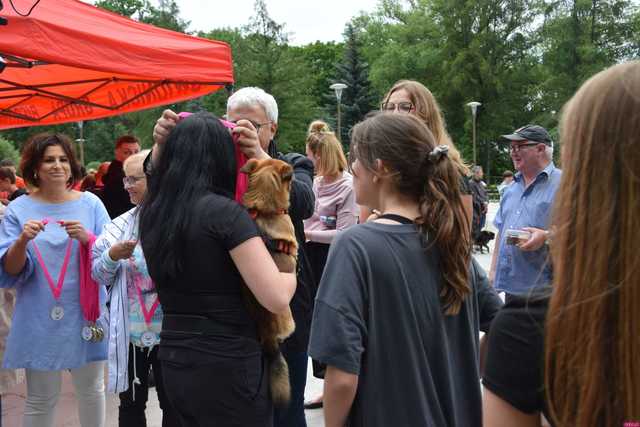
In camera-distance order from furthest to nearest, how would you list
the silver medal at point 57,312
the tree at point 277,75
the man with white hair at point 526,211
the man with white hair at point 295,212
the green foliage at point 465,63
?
the tree at point 277,75 < the green foliage at point 465,63 < the man with white hair at point 526,211 < the silver medal at point 57,312 < the man with white hair at point 295,212

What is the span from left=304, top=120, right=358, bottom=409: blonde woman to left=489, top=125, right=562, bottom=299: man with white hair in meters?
1.21

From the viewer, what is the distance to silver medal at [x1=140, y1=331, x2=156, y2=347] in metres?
3.32

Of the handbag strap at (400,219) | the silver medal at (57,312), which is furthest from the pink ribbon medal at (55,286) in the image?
the handbag strap at (400,219)

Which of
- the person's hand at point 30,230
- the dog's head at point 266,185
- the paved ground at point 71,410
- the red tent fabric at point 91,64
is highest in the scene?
the red tent fabric at point 91,64

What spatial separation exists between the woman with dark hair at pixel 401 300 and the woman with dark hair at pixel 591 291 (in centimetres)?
78

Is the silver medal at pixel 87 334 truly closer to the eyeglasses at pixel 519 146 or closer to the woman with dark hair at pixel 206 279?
the woman with dark hair at pixel 206 279

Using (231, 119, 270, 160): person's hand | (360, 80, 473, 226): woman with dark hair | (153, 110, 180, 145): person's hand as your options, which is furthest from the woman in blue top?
(360, 80, 473, 226): woman with dark hair

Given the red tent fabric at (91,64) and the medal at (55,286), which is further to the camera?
the medal at (55,286)

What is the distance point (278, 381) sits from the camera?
8.09ft

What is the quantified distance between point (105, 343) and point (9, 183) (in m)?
6.24

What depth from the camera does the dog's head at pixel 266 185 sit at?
2.41 m

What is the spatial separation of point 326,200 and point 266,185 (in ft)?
8.36

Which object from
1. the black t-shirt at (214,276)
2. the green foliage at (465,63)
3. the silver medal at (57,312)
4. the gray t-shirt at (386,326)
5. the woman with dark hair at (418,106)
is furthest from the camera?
the green foliage at (465,63)

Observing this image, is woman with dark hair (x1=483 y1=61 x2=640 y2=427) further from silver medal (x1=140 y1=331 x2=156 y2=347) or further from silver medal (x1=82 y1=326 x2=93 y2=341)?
silver medal (x1=82 y1=326 x2=93 y2=341)
